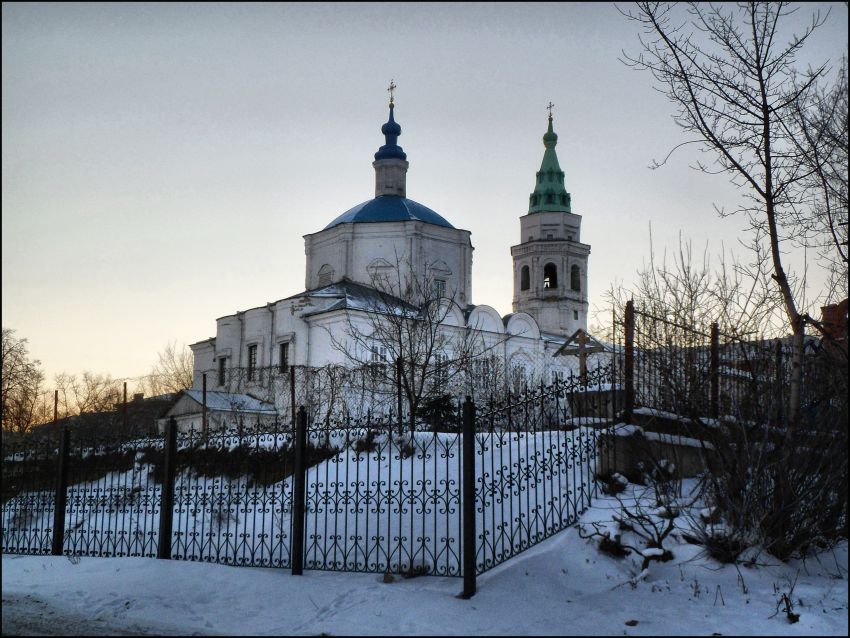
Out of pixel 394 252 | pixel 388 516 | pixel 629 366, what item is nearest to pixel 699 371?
pixel 629 366

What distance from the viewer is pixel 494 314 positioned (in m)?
33.4

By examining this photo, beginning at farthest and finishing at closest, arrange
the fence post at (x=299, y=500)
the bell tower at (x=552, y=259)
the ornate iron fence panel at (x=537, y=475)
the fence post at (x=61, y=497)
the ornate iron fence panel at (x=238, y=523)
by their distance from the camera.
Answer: the bell tower at (x=552, y=259) → the fence post at (x=61, y=497) → the ornate iron fence panel at (x=238, y=523) → the fence post at (x=299, y=500) → the ornate iron fence panel at (x=537, y=475)

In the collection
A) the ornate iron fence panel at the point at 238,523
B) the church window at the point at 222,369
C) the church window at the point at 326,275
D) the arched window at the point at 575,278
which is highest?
the arched window at the point at 575,278

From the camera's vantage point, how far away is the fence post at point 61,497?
9.77m

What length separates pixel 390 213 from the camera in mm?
34438

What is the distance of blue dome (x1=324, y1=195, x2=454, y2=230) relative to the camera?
3420 cm

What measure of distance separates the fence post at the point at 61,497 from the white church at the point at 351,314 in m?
16.2

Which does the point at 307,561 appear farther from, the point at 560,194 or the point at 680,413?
the point at 560,194

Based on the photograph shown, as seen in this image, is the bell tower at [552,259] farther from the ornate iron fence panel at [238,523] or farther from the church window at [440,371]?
the ornate iron fence panel at [238,523]

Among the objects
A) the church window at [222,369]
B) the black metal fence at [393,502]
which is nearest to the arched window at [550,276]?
the church window at [222,369]

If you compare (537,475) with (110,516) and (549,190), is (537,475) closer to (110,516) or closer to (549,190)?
(110,516)

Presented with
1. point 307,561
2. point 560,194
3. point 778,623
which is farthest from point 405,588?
point 560,194

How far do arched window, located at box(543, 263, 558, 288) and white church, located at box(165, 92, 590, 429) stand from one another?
9.53ft

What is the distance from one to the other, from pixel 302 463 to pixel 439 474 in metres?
2.04
